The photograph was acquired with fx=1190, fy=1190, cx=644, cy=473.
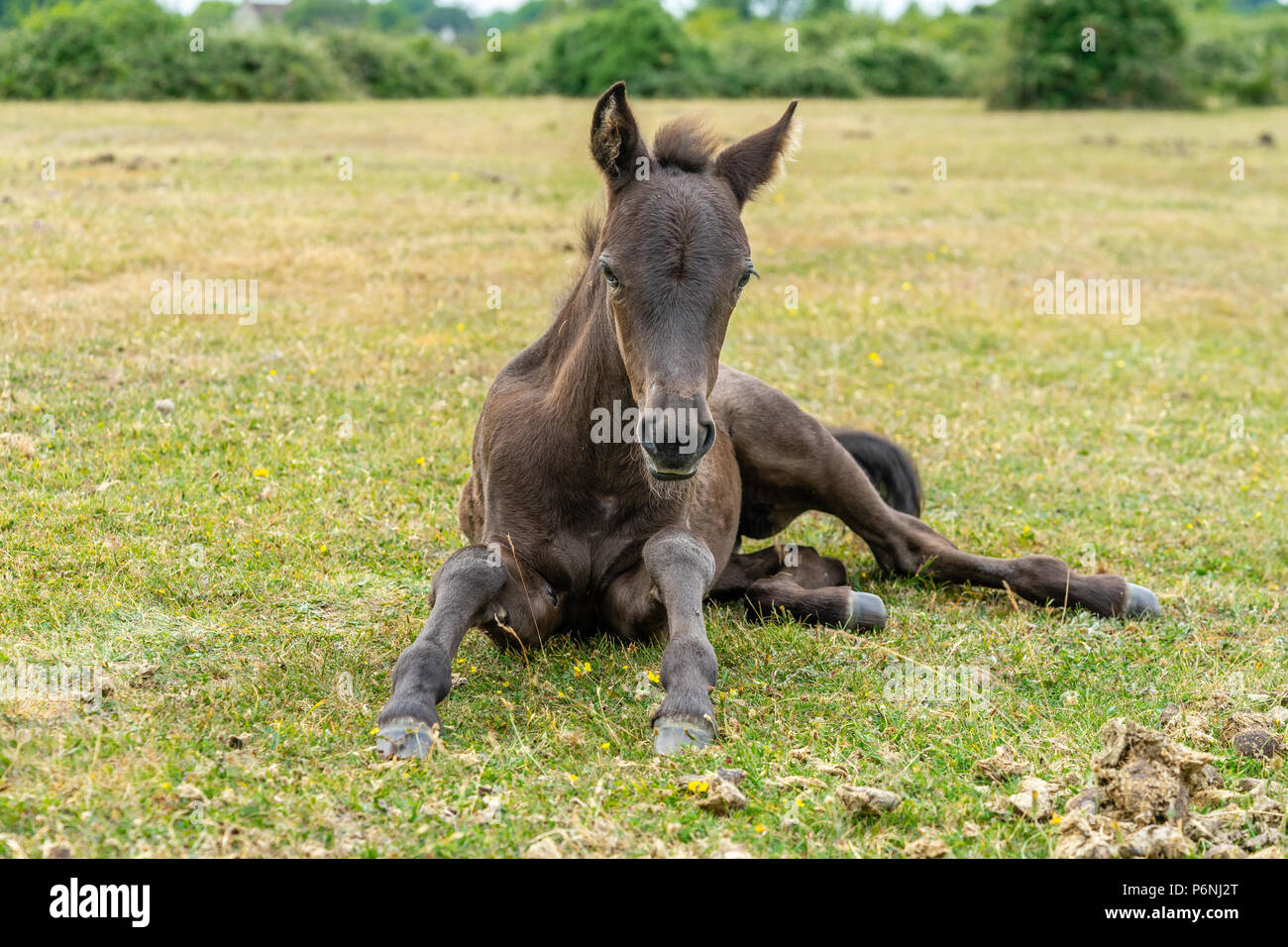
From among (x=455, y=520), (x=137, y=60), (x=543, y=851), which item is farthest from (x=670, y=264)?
(x=137, y=60)

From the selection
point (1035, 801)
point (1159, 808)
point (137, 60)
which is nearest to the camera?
point (1159, 808)

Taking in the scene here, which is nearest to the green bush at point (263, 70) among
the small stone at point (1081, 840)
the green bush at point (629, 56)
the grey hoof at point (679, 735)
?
the green bush at point (629, 56)

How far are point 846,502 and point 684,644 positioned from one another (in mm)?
2432

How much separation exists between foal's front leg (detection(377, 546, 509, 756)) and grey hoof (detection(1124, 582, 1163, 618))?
3541 mm

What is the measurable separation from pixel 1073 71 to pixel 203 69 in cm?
2833

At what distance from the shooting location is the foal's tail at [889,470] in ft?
24.5

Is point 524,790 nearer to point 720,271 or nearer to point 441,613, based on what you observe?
point 441,613

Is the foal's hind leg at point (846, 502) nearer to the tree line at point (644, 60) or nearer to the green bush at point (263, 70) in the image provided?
the tree line at point (644, 60)

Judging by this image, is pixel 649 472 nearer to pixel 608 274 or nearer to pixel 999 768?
pixel 608 274

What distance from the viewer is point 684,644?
4.72 m

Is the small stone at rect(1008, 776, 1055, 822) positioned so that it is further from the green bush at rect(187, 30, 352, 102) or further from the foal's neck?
the green bush at rect(187, 30, 352, 102)

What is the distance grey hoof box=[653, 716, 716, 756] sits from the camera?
432 cm

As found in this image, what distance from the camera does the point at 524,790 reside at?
13.1 ft
